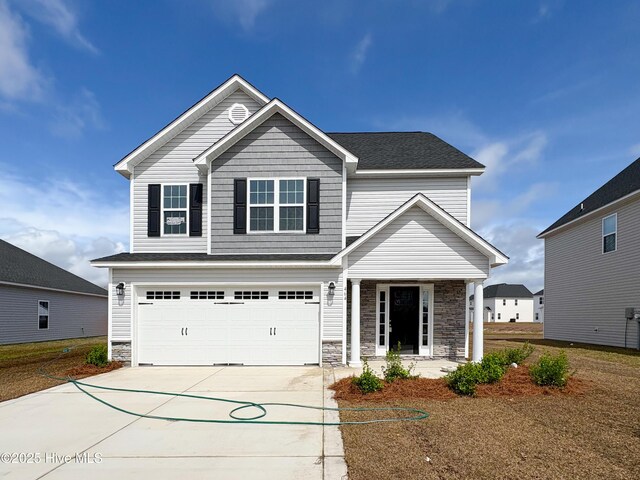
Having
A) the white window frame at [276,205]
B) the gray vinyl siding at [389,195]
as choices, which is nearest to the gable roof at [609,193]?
the gray vinyl siding at [389,195]

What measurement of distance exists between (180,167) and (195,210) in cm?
145

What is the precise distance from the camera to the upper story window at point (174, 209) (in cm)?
1198

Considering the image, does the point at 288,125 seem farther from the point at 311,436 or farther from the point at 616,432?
the point at 616,432

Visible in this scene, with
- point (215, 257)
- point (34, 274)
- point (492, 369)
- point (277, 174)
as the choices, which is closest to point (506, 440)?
point (492, 369)

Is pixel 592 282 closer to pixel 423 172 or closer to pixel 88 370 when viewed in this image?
pixel 423 172

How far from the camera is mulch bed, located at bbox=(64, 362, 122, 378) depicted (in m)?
10.0

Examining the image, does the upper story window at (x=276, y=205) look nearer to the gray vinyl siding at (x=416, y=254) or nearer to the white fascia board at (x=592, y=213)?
the gray vinyl siding at (x=416, y=254)

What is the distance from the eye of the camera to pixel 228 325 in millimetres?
11195

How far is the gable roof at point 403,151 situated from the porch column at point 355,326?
12.3 ft

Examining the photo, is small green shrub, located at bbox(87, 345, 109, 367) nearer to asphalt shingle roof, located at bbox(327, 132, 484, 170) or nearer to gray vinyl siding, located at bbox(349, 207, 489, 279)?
gray vinyl siding, located at bbox(349, 207, 489, 279)

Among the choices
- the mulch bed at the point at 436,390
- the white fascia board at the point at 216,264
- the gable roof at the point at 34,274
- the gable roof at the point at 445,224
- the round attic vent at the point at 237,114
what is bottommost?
the mulch bed at the point at 436,390

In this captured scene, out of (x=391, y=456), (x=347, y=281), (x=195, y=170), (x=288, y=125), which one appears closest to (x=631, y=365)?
(x=347, y=281)

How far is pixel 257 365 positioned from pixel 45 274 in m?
18.1

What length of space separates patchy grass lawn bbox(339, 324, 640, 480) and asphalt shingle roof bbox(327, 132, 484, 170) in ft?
23.9
